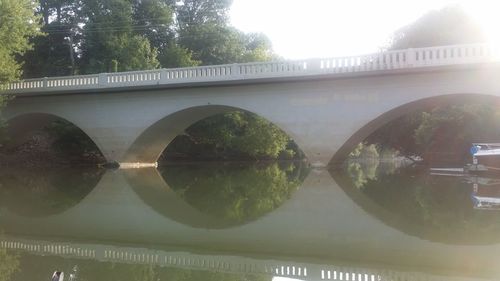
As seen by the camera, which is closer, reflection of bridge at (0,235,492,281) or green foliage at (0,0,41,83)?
reflection of bridge at (0,235,492,281)

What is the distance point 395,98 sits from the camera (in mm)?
17016

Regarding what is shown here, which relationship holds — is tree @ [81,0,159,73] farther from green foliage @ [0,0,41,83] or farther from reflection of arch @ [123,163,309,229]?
reflection of arch @ [123,163,309,229]

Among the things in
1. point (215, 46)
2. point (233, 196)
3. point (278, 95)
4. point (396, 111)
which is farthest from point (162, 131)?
point (215, 46)

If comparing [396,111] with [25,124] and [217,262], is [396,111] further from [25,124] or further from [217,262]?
[25,124]

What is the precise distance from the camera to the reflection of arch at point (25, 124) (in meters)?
23.8

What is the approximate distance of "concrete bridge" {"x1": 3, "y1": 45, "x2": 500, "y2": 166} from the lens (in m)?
16.2

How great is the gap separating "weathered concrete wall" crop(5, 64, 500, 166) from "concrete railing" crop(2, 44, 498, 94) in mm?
367

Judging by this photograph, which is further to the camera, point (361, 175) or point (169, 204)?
point (361, 175)

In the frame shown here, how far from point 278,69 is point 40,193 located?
364 inches

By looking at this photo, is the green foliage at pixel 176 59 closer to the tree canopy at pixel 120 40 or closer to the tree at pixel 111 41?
the tree canopy at pixel 120 40

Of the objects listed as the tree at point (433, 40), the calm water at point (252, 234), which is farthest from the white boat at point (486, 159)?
the tree at point (433, 40)

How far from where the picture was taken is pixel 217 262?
18.5 feet

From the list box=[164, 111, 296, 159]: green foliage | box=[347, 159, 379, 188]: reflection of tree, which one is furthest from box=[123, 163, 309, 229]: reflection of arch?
box=[164, 111, 296, 159]: green foliage

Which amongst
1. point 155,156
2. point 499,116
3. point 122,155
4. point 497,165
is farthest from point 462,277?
point 155,156
